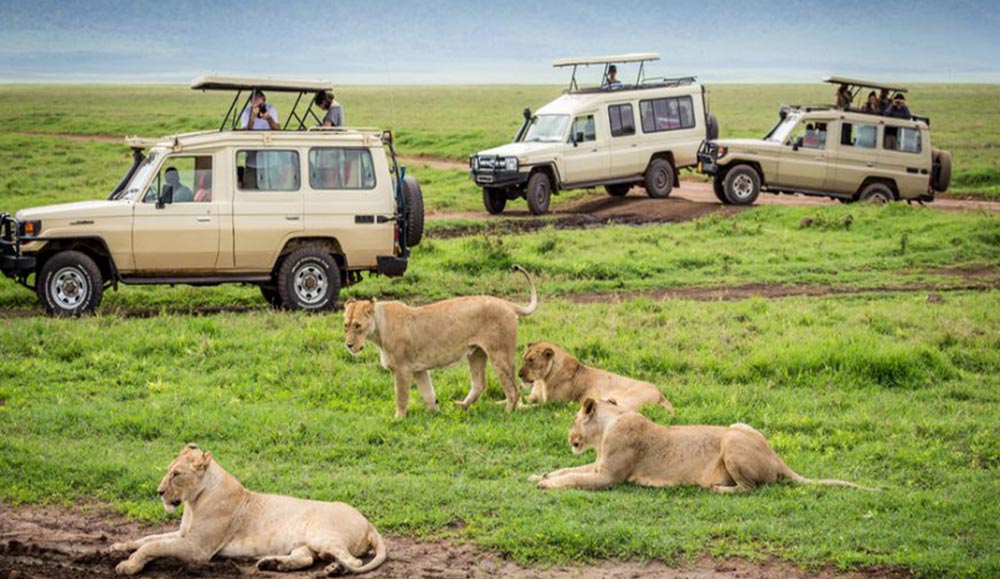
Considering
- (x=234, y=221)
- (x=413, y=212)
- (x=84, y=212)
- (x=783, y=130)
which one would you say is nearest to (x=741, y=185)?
(x=783, y=130)

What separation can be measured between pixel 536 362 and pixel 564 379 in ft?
1.05

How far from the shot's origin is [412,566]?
320 inches

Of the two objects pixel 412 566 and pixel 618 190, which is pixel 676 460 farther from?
pixel 618 190

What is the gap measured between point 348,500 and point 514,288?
30.4 ft

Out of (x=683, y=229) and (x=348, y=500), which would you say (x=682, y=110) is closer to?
(x=683, y=229)

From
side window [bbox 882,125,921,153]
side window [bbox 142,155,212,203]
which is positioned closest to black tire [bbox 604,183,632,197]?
side window [bbox 882,125,921,153]

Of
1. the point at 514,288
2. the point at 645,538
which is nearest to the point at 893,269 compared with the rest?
the point at 514,288

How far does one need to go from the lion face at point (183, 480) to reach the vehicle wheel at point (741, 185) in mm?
20788

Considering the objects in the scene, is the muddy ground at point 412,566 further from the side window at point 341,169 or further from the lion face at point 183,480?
the side window at point 341,169

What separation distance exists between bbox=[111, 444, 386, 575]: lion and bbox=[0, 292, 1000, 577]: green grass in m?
0.69

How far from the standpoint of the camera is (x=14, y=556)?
319 inches

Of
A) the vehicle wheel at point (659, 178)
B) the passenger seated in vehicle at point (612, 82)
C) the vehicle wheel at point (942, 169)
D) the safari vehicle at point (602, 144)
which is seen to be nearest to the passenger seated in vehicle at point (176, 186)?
the safari vehicle at point (602, 144)

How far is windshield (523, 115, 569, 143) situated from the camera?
28016mm

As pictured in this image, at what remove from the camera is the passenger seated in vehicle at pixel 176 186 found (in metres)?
15.8
